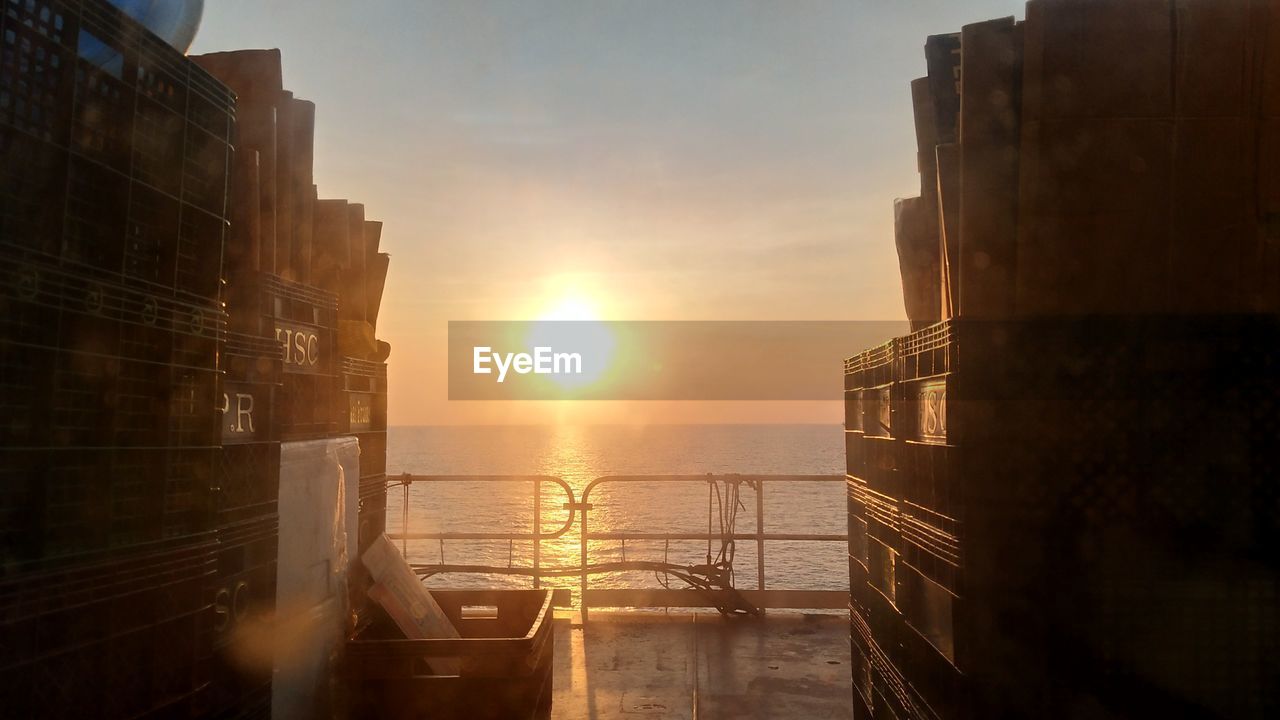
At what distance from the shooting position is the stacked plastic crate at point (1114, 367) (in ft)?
7.91

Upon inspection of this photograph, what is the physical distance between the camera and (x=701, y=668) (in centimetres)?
666

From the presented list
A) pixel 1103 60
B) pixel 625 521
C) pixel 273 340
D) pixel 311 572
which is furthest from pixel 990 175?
pixel 625 521

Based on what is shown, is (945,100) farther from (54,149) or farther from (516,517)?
(516,517)

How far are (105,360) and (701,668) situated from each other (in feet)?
18.3

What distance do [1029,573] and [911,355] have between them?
0.93m

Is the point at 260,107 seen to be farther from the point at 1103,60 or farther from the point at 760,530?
the point at 760,530

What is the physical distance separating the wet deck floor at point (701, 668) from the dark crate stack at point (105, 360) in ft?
12.7

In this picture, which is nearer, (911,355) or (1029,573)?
(1029,573)

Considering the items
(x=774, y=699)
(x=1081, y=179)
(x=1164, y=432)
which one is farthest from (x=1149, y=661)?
(x=774, y=699)

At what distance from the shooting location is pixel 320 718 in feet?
12.8

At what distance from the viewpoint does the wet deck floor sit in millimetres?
5727

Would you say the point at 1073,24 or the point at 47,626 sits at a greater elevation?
the point at 1073,24

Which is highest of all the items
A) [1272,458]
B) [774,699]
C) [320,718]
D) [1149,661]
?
[1272,458]

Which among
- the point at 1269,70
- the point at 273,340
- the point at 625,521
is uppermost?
the point at 1269,70
